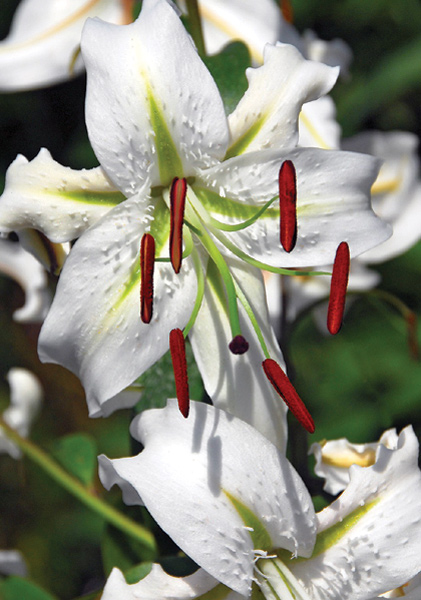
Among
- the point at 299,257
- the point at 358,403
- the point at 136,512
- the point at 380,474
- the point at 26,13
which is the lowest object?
the point at 358,403

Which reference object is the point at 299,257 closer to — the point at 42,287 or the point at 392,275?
the point at 42,287

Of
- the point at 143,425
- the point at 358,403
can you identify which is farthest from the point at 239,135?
the point at 358,403

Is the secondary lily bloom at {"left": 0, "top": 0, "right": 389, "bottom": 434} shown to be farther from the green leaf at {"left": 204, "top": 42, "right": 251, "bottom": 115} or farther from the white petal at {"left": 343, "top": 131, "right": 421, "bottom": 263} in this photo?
the white petal at {"left": 343, "top": 131, "right": 421, "bottom": 263}

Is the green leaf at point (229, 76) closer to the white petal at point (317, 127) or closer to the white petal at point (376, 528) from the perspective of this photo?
the white petal at point (317, 127)

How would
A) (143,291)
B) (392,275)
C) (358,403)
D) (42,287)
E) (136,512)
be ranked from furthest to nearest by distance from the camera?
(392,275) < (358,403) < (42,287) < (136,512) < (143,291)

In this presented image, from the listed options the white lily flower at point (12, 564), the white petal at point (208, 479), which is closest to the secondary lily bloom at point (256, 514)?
the white petal at point (208, 479)

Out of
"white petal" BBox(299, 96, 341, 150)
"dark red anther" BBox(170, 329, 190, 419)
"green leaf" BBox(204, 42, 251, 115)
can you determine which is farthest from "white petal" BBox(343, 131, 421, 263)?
"dark red anther" BBox(170, 329, 190, 419)
